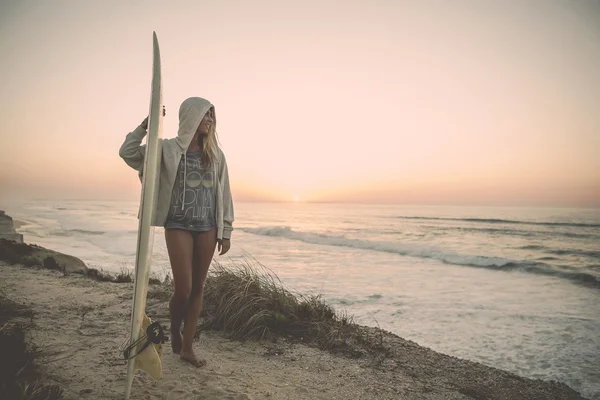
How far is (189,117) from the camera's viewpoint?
3.04 m

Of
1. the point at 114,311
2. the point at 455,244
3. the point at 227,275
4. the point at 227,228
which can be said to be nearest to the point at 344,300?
the point at 227,275

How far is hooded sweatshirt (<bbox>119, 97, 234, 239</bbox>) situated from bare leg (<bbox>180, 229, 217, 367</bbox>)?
0.13m

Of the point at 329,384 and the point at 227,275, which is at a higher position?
the point at 227,275

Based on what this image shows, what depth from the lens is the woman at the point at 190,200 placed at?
2873mm

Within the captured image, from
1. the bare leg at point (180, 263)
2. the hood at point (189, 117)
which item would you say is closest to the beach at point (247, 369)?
the bare leg at point (180, 263)

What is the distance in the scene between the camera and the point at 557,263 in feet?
54.5

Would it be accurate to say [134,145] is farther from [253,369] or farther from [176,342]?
[253,369]

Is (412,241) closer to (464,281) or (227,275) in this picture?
(464,281)

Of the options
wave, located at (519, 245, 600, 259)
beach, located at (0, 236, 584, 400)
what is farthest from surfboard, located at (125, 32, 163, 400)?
wave, located at (519, 245, 600, 259)

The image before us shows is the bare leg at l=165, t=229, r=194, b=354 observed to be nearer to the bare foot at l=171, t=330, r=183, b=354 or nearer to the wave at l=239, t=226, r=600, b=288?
the bare foot at l=171, t=330, r=183, b=354

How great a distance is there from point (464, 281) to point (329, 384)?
9945 mm

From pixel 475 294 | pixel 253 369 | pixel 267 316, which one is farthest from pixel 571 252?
pixel 253 369

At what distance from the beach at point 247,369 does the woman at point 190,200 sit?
0.44 meters

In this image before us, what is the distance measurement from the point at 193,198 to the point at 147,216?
57cm
